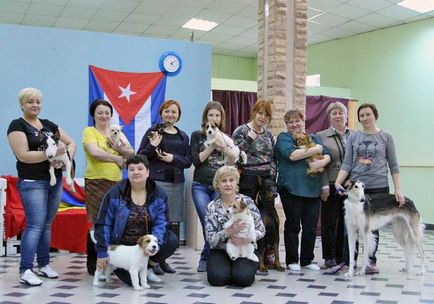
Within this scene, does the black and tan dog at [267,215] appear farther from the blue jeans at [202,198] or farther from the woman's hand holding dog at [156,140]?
the woman's hand holding dog at [156,140]

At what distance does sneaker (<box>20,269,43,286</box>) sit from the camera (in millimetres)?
3822

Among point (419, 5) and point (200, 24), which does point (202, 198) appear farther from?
point (200, 24)

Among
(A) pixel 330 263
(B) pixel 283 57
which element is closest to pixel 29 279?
(A) pixel 330 263

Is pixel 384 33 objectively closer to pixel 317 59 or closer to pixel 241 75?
pixel 317 59

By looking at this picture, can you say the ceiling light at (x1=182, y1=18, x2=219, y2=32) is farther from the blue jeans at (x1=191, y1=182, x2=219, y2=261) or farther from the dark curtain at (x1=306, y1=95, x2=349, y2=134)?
the blue jeans at (x1=191, y1=182, x2=219, y2=261)

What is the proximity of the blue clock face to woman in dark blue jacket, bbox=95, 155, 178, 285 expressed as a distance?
2.70 metres

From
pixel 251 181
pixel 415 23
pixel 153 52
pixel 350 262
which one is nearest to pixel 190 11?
pixel 153 52

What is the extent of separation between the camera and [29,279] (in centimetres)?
382

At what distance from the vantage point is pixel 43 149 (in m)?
3.81

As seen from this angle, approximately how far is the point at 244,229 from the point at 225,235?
15 centimetres

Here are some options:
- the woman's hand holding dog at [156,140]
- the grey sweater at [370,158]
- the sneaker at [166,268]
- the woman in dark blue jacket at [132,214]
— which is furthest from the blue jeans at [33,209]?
the grey sweater at [370,158]

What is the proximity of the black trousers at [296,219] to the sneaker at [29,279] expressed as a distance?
200 centimetres

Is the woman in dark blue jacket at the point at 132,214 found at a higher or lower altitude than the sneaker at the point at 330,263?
higher

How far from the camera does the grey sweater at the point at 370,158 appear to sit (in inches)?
175
